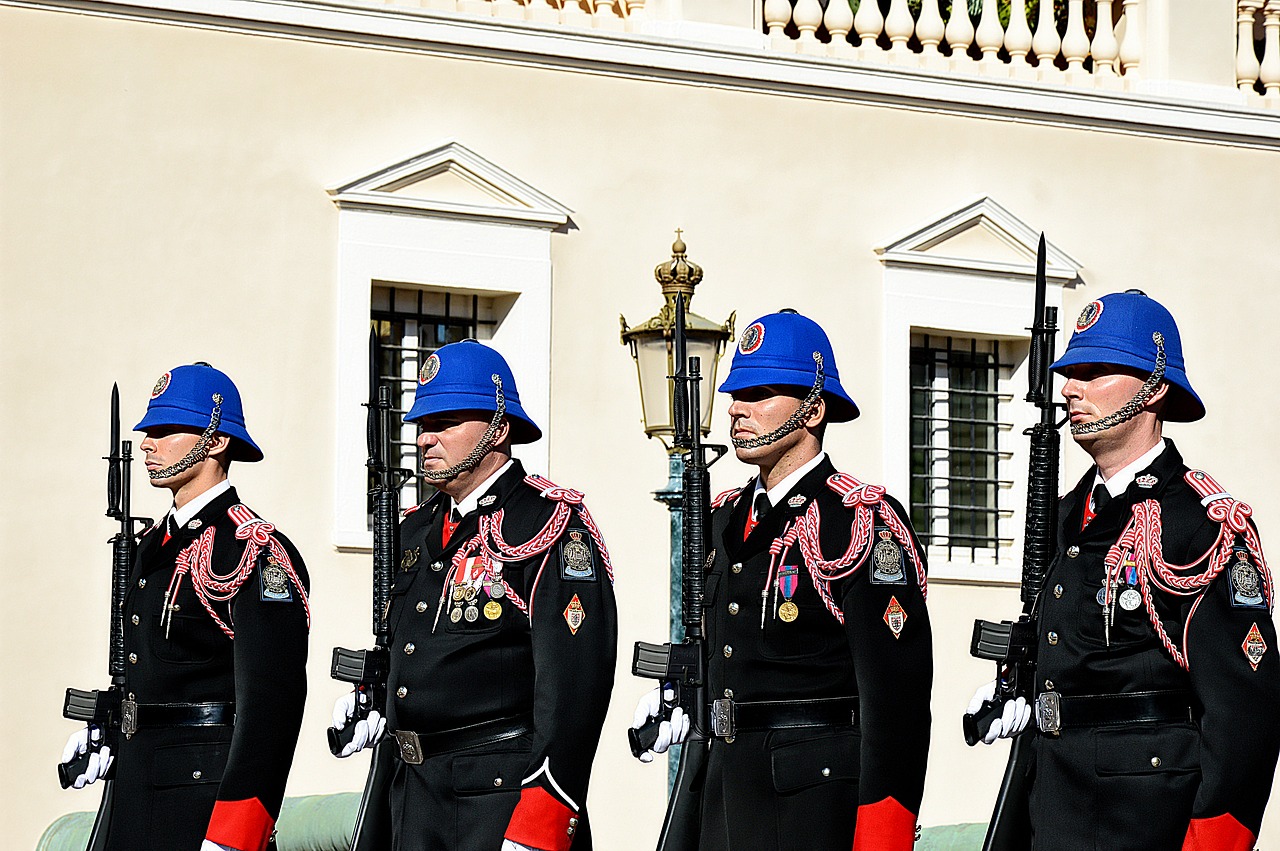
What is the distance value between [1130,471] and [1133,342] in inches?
13.0

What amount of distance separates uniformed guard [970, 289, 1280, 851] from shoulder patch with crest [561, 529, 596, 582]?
1.20 meters

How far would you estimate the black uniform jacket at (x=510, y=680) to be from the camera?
6105 millimetres

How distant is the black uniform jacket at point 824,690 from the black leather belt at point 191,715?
66.0 inches

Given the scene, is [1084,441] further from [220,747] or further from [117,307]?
[117,307]

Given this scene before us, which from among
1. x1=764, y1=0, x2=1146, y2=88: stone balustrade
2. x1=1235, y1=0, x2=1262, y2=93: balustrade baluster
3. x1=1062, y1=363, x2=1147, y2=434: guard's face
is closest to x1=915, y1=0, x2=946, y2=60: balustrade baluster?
x1=764, y1=0, x2=1146, y2=88: stone balustrade

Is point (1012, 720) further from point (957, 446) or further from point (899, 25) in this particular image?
point (899, 25)

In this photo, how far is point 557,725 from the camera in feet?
20.0

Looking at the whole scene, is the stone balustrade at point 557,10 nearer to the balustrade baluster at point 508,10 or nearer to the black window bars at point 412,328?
the balustrade baluster at point 508,10

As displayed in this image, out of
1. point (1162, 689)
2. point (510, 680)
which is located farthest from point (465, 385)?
point (1162, 689)

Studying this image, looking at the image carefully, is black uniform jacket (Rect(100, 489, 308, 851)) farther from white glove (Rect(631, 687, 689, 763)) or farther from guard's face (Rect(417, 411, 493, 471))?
white glove (Rect(631, 687, 689, 763))

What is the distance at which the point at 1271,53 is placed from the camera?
1527cm

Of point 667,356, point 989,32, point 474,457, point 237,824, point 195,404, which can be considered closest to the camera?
point 474,457

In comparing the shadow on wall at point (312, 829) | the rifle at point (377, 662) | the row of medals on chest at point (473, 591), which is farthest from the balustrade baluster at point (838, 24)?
the row of medals on chest at point (473, 591)

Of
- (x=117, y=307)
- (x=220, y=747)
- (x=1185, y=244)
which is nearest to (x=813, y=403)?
(x=220, y=747)
